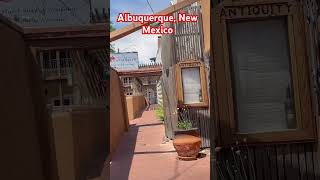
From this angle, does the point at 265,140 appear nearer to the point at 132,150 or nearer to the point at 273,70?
the point at 273,70

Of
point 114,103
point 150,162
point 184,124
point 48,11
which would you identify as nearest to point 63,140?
point 48,11

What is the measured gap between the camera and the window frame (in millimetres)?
2906

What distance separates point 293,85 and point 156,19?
106 cm

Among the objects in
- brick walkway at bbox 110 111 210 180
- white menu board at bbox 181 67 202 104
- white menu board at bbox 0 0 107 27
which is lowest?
brick walkway at bbox 110 111 210 180

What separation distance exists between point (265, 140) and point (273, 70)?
0.43 metres

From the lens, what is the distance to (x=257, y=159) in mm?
2961

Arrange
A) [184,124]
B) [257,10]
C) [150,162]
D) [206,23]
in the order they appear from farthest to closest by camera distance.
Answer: [150,162], [184,124], [206,23], [257,10]

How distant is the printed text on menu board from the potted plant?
660 mm

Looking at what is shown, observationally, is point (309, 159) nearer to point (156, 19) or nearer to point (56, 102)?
point (156, 19)

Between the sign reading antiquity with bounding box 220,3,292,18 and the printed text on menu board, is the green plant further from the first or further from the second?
the sign reading antiquity with bounding box 220,3,292,18

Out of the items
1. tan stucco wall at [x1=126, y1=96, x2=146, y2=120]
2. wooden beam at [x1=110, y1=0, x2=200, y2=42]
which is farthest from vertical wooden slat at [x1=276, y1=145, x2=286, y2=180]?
tan stucco wall at [x1=126, y1=96, x2=146, y2=120]

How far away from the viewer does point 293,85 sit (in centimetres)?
295

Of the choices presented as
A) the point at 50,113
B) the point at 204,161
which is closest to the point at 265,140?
the point at 204,161

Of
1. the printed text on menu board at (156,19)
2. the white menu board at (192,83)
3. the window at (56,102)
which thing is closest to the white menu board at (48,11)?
the window at (56,102)
